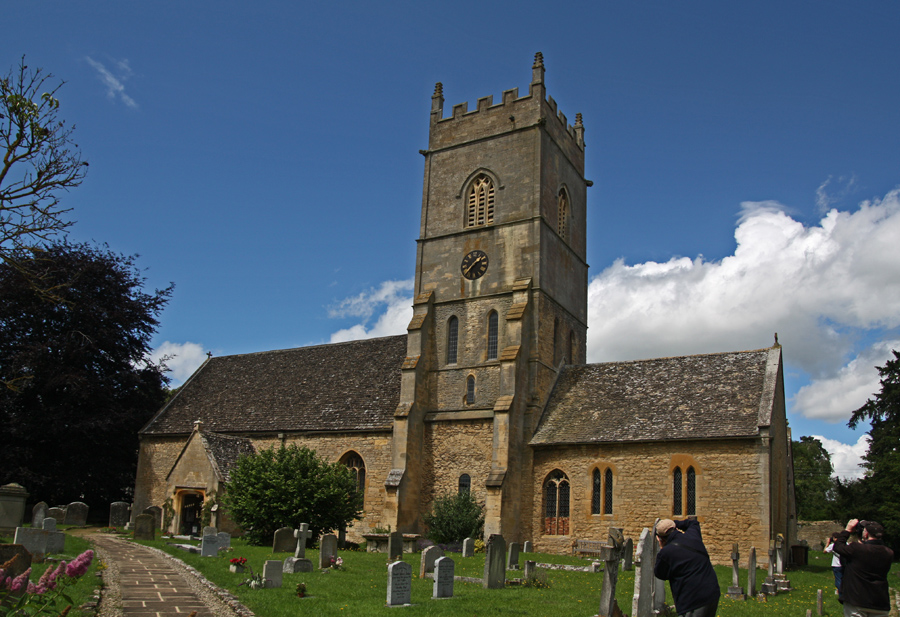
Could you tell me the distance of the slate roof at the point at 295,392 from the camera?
32375mm

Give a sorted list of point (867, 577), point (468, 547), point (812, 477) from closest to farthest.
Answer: point (867, 577)
point (468, 547)
point (812, 477)

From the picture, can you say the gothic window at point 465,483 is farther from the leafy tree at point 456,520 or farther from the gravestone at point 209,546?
the gravestone at point 209,546

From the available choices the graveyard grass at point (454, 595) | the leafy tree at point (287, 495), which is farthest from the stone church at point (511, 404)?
the graveyard grass at point (454, 595)

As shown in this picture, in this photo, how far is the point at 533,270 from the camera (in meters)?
30.3

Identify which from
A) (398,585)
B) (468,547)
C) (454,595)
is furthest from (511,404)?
(398,585)

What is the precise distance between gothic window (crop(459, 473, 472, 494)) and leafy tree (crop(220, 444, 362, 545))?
4651mm

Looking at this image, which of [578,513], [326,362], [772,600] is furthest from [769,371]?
[326,362]

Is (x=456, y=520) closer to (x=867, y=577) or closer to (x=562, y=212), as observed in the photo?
(x=562, y=212)

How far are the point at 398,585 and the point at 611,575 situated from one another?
4.06 meters

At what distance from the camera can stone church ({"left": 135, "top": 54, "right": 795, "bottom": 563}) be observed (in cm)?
2547

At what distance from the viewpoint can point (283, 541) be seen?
21.8 metres

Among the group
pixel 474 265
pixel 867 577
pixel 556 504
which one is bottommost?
pixel 556 504

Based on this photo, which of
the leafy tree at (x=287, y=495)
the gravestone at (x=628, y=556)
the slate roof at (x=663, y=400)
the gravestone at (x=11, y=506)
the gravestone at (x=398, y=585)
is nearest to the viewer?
the gravestone at (x=398, y=585)

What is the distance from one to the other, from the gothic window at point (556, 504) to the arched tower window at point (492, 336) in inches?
208
